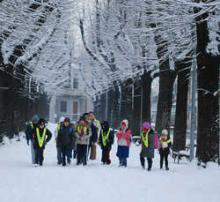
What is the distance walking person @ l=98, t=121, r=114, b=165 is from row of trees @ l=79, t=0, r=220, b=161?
3.58 meters

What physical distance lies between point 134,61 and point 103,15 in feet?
29.1

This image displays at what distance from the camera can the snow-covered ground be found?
40.2 feet

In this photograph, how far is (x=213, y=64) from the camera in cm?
1791

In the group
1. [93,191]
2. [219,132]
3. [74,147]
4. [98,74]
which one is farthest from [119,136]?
[98,74]

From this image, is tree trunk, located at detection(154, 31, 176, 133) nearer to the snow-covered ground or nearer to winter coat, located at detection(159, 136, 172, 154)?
the snow-covered ground

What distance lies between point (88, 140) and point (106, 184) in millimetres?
5761

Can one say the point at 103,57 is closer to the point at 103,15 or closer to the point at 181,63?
the point at 103,15

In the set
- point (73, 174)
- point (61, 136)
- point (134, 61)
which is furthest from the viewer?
point (134, 61)

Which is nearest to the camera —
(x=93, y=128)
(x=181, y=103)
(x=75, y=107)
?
(x=93, y=128)

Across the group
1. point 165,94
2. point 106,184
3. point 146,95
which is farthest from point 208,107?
point 146,95

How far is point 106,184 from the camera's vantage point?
14492mm

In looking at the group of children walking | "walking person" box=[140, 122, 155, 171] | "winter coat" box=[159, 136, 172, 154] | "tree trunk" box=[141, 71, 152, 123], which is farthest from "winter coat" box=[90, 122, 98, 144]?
"tree trunk" box=[141, 71, 152, 123]

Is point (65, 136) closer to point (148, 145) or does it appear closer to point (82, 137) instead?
point (82, 137)

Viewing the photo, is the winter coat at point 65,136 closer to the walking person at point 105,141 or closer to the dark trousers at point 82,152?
the dark trousers at point 82,152
